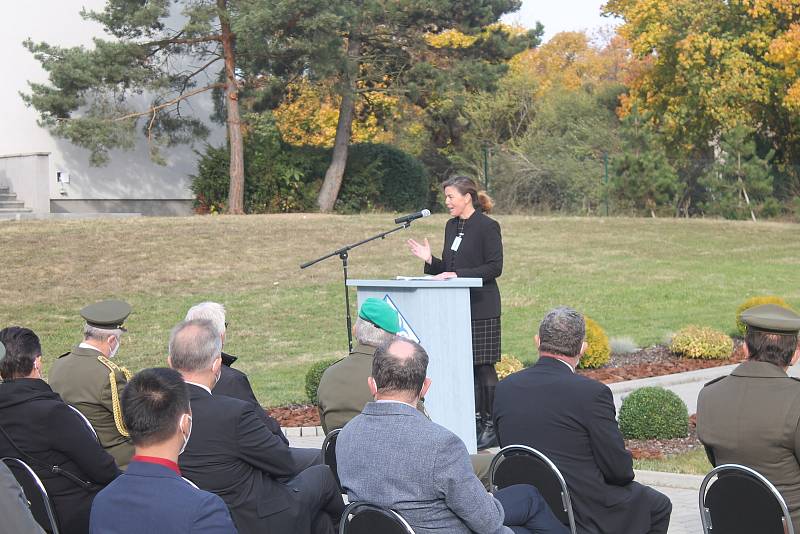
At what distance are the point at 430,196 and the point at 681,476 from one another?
98.4ft

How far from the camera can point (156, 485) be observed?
315 cm

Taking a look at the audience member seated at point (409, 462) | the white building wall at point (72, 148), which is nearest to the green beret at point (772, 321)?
the audience member seated at point (409, 462)

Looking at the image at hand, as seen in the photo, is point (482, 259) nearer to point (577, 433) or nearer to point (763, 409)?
point (577, 433)

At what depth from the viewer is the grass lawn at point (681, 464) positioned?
7777mm

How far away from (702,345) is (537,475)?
898cm

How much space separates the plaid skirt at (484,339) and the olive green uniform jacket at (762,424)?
3610mm

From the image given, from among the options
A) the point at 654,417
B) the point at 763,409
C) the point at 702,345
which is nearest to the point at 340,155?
the point at 702,345

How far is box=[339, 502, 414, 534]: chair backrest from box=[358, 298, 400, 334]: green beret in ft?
6.79

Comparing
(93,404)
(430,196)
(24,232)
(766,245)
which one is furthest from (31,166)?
(93,404)

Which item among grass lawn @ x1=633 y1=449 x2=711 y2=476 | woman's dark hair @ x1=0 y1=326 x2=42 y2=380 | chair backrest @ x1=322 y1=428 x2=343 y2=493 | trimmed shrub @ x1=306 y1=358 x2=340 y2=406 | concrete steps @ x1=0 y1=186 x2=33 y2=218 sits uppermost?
concrete steps @ x1=0 y1=186 x2=33 y2=218

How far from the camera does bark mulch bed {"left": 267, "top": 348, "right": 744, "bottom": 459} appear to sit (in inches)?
335

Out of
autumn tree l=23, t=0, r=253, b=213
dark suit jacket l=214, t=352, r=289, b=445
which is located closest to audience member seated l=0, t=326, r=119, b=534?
dark suit jacket l=214, t=352, r=289, b=445

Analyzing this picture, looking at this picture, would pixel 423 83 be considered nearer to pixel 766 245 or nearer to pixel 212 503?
pixel 766 245

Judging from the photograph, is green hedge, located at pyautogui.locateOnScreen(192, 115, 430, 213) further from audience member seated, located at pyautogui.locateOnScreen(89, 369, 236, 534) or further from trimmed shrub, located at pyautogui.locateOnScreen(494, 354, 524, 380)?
audience member seated, located at pyautogui.locateOnScreen(89, 369, 236, 534)
